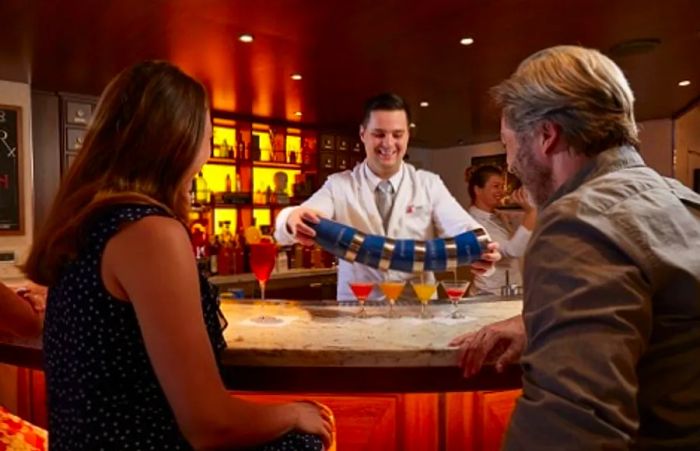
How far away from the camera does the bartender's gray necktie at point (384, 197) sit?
2.71 m

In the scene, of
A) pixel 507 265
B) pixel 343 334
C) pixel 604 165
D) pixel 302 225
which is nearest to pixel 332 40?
pixel 507 265

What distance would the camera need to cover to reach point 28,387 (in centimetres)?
204

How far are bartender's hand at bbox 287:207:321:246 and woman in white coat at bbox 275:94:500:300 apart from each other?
1.92 feet

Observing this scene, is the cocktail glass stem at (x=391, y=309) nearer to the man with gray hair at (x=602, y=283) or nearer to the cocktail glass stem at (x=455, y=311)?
the cocktail glass stem at (x=455, y=311)

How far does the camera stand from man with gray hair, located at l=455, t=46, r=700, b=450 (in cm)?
78

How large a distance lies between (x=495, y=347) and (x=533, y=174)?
0.58 meters

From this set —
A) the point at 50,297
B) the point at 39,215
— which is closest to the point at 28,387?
the point at 50,297

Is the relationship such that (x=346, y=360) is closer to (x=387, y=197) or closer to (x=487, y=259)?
(x=487, y=259)

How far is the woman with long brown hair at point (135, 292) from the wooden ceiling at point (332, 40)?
80.7 inches

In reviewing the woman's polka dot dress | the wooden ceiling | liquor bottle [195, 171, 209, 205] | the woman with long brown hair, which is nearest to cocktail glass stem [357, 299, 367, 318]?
the woman with long brown hair

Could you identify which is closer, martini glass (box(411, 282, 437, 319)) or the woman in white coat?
martini glass (box(411, 282, 437, 319))

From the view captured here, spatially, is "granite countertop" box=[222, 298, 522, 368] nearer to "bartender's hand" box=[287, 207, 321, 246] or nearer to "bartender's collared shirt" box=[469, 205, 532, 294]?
"bartender's hand" box=[287, 207, 321, 246]

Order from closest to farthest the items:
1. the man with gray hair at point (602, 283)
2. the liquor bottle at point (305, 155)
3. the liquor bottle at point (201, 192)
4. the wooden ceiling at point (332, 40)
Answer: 1. the man with gray hair at point (602, 283)
2. the wooden ceiling at point (332, 40)
3. the liquor bottle at point (201, 192)
4. the liquor bottle at point (305, 155)

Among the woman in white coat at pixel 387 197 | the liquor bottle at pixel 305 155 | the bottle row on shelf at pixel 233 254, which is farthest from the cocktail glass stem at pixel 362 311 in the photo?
the liquor bottle at pixel 305 155
